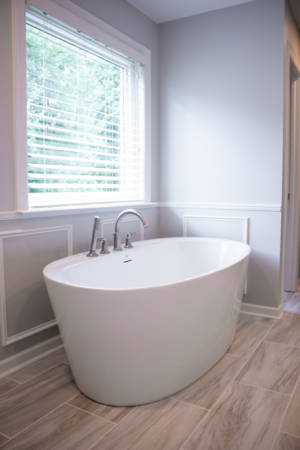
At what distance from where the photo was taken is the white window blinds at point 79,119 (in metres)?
2.34

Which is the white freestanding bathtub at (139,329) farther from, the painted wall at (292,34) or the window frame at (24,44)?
the painted wall at (292,34)

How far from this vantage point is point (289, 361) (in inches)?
90.7

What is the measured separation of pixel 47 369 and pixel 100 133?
167 cm

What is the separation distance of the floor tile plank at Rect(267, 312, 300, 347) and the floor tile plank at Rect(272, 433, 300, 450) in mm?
1008

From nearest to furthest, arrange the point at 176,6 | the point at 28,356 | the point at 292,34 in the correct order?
1. the point at 28,356
2. the point at 176,6
3. the point at 292,34

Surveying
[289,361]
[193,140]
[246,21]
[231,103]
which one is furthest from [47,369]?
[246,21]

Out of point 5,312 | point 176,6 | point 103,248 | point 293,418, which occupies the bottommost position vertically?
point 293,418

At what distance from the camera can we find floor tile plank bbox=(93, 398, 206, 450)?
1543 mm

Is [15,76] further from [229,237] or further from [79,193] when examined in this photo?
[229,237]

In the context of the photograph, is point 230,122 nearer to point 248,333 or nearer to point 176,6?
point 176,6

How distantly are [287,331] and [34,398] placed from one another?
1.79 metres

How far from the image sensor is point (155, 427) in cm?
165

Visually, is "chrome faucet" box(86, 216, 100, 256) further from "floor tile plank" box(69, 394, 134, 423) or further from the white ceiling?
the white ceiling

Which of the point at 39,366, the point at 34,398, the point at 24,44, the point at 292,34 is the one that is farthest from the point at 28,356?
the point at 292,34
